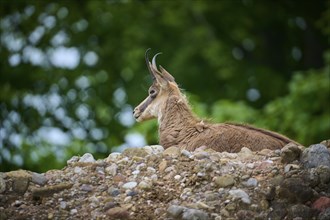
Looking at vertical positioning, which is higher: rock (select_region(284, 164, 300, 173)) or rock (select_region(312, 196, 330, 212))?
rock (select_region(284, 164, 300, 173))

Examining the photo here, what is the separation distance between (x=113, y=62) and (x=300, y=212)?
20798 mm

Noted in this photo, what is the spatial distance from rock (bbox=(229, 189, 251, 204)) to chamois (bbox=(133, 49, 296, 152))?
2258 millimetres

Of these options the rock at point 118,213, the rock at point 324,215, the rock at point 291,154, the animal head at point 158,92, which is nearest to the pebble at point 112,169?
the rock at point 118,213

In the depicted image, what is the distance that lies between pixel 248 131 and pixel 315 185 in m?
2.78

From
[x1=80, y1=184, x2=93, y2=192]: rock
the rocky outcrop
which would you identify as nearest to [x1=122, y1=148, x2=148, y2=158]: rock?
the rocky outcrop

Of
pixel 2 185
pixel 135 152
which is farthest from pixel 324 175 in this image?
pixel 2 185

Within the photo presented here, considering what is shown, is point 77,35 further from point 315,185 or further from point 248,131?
point 315,185

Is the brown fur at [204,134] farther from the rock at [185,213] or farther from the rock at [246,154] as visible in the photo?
the rock at [185,213]

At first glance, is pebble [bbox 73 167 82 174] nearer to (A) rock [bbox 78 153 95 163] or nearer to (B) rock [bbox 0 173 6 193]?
(A) rock [bbox 78 153 95 163]

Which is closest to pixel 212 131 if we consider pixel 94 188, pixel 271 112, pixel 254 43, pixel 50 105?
pixel 94 188

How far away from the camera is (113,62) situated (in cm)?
Result: 2998

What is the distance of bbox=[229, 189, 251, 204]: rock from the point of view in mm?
9844

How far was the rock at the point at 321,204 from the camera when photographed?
31.3ft

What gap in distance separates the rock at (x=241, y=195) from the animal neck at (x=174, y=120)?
3.60 meters
